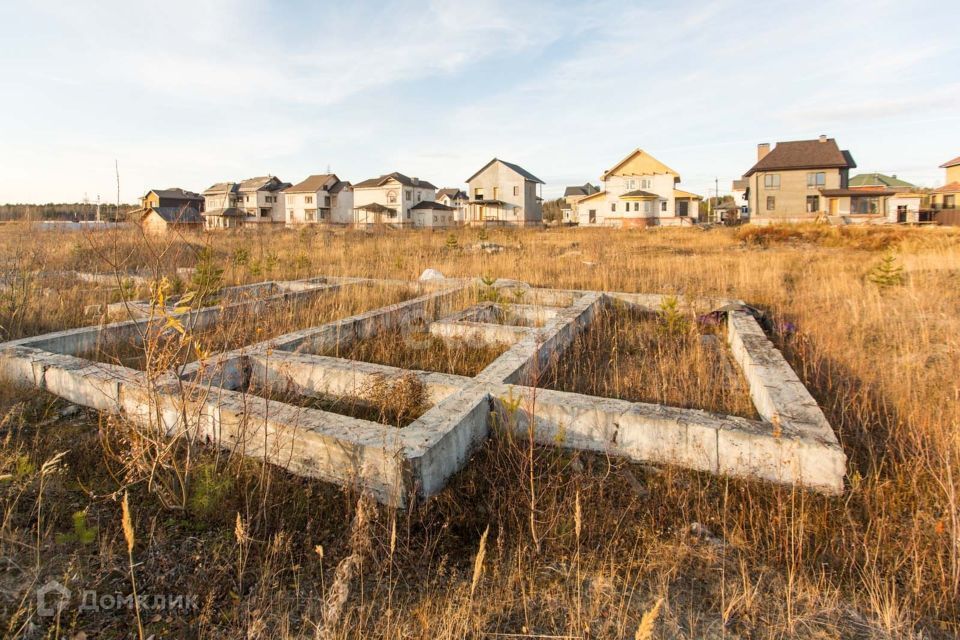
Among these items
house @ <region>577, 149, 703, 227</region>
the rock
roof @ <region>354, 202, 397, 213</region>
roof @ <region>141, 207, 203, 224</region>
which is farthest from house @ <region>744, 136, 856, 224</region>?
roof @ <region>141, 207, 203, 224</region>

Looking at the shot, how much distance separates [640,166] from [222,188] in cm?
4493

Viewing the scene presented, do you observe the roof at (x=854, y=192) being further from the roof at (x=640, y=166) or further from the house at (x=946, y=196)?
the roof at (x=640, y=166)

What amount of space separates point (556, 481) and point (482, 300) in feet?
16.5

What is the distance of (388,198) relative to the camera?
51.1m

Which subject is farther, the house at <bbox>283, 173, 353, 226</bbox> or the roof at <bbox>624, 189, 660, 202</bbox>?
the house at <bbox>283, 173, 353, 226</bbox>

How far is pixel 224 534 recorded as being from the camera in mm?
2402

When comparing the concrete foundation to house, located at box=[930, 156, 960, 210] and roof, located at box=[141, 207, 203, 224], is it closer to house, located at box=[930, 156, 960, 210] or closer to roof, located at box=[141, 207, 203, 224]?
roof, located at box=[141, 207, 203, 224]

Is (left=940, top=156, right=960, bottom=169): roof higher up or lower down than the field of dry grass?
higher up

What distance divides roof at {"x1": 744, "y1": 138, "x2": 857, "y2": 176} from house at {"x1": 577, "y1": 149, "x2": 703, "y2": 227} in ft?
21.3

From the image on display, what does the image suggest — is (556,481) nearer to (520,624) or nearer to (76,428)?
(520,624)

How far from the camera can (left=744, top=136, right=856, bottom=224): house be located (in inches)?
1496

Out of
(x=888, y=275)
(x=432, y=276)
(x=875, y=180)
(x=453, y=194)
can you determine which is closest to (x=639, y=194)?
(x=875, y=180)

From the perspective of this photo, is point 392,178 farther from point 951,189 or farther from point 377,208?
point 951,189

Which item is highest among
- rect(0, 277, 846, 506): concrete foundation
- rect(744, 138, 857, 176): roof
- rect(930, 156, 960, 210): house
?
rect(744, 138, 857, 176): roof
